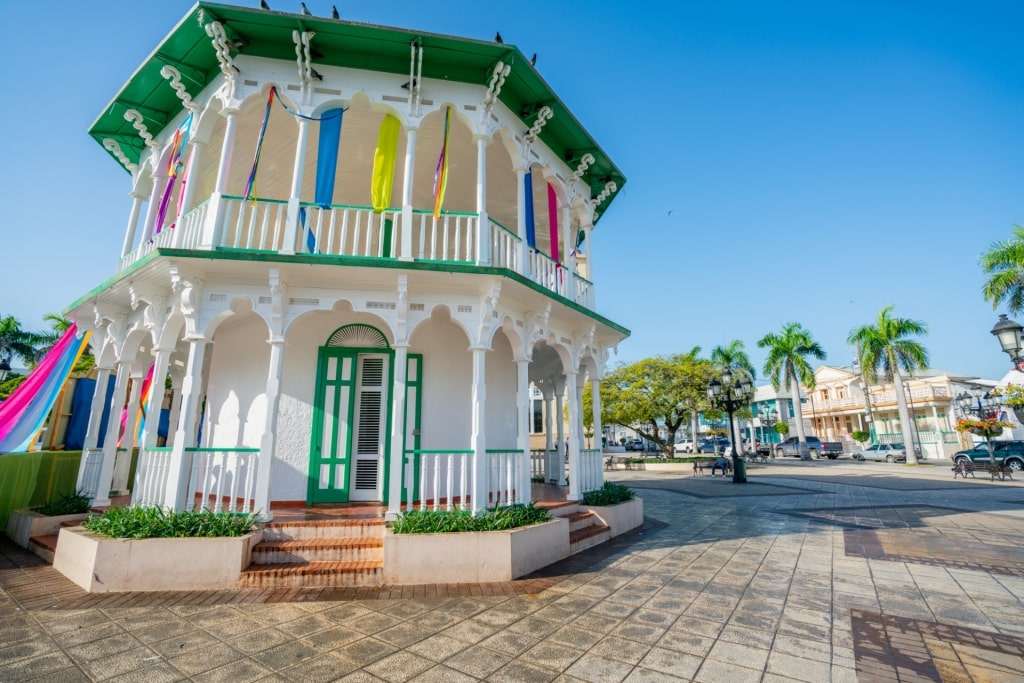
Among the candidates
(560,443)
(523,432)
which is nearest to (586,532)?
(523,432)

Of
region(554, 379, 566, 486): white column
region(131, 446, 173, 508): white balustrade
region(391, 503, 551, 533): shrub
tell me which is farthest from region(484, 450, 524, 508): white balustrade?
region(131, 446, 173, 508): white balustrade

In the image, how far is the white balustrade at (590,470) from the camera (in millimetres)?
9430

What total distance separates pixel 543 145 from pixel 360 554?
8434mm

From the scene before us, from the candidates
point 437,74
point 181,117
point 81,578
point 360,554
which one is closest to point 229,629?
point 360,554

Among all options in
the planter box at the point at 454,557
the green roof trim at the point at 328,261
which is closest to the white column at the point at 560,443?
the green roof trim at the point at 328,261

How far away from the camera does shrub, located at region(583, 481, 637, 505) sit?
904cm

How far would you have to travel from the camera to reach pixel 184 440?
650cm

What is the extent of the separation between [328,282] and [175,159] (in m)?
4.59

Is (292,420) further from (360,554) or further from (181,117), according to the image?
(181,117)

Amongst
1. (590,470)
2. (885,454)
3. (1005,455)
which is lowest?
(885,454)

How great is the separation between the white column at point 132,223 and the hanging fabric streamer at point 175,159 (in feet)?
3.37

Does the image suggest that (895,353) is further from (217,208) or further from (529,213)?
(217,208)

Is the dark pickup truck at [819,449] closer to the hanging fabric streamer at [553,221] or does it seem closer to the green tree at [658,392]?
the green tree at [658,392]

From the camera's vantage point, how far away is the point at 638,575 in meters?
6.30
